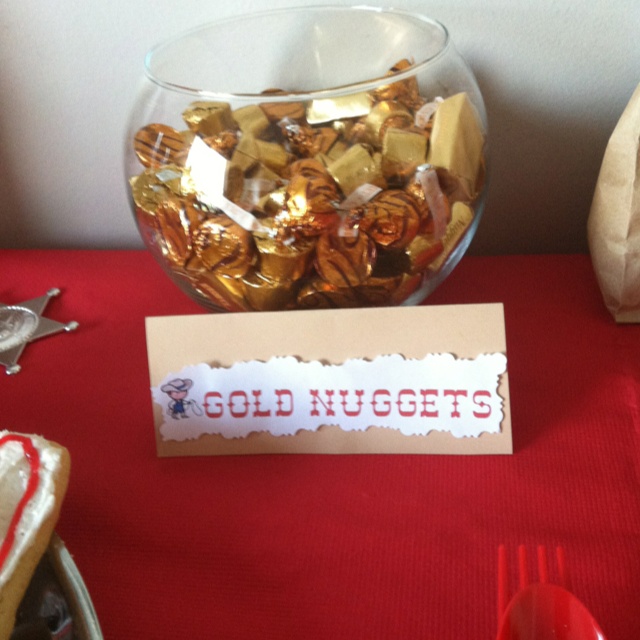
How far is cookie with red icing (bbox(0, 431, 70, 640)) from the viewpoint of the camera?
0.38m

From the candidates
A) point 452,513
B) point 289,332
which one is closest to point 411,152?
point 289,332

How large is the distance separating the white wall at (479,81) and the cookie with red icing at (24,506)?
432 millimetres

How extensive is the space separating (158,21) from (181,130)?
0.24 metres

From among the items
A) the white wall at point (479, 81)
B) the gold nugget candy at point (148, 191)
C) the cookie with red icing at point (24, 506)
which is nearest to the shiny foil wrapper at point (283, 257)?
the gold nugget candy at point (148, 191)

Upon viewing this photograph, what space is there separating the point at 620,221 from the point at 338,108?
0.27 meters

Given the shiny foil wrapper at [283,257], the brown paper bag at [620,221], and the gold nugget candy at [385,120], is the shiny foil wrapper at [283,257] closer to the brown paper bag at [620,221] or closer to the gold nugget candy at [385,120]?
the gold nugget candy at [385,120]

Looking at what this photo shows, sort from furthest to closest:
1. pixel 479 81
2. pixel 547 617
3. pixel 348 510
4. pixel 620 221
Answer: pixel 479 81
pixel 620 221
pixel 348 510
pixel 547 617

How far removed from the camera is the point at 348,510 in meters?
0.52

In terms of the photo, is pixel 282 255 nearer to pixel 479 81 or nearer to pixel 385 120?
pixel 385 120

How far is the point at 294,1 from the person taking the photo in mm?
750

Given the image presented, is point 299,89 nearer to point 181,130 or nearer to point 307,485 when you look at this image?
point 181,130

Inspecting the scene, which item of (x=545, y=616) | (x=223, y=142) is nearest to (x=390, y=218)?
(x=223, y=142)

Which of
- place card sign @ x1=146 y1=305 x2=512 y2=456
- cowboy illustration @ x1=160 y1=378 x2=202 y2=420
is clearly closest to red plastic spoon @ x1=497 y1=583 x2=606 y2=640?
place card sign @ x1=146 y1=305 x2=512 y2=456

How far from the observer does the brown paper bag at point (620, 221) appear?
1.98 ft
